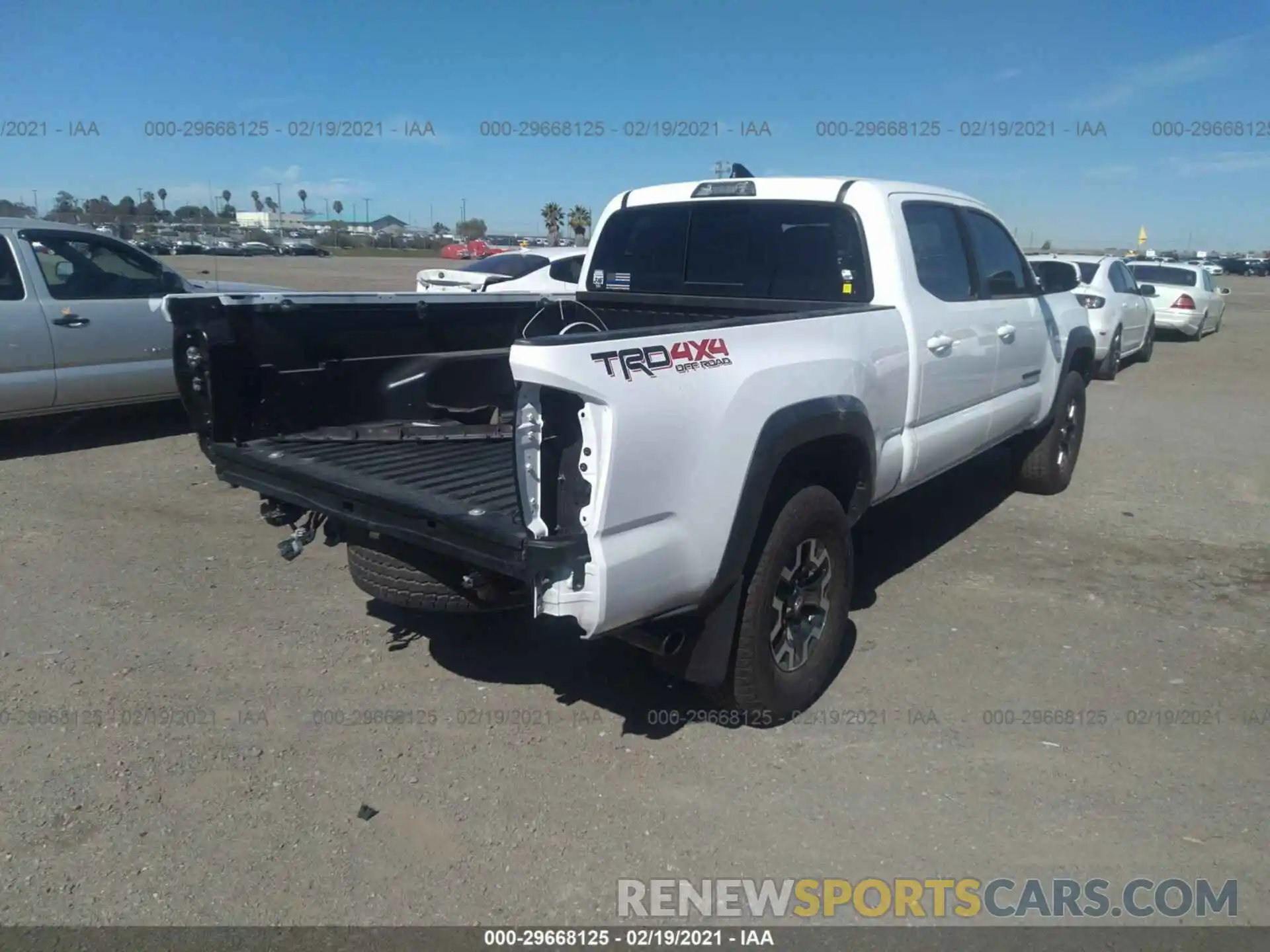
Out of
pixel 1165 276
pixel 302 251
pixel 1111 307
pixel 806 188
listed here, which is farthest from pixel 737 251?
pixel 302 251

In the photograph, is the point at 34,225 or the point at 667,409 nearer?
the point at 667,409

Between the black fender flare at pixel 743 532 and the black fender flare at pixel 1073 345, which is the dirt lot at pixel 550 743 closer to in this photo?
the black fender flare at pixel 743 532

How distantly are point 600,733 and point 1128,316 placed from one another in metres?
→ 13.4

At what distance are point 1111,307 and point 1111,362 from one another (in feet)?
2.54

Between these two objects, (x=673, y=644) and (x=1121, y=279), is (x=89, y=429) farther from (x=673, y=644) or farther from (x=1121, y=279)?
(x=1121, y=279)

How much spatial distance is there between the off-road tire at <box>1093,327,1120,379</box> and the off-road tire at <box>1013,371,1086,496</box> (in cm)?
693

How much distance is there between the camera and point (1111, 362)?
45.8 feet

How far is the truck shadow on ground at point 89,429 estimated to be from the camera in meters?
8.25

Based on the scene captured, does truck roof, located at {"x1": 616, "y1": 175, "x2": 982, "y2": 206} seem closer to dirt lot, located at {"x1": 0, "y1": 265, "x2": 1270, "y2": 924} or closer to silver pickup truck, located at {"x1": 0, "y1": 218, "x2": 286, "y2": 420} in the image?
dirt lot, located at {"x1": 0, "y1": 265, "x2": 1270, "y2": 924}

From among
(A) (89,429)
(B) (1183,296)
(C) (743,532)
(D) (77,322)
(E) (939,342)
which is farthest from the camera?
(B) (1183,296)

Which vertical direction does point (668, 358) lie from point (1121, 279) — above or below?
above

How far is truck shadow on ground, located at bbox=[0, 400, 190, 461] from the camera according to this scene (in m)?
8.25

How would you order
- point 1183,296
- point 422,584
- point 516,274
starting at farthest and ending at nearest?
point 1183,296 → point 516,274 → point 422,584

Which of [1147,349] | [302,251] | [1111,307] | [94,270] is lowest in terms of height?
[1147,349]
